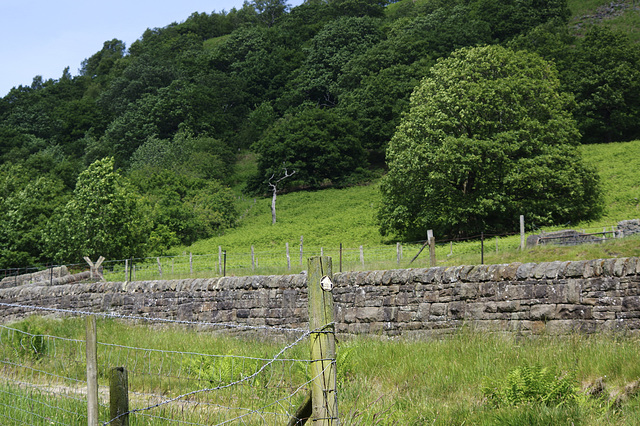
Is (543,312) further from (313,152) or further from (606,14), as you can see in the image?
(606,14)

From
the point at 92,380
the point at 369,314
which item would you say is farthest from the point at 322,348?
the point at 369,314

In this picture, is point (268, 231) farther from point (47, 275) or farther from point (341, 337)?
point (341, 337)

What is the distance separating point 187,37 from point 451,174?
353 feet

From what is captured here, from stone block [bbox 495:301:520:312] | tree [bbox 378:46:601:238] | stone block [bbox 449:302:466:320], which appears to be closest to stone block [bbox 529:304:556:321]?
stone block [bbox 495:301:520:312]

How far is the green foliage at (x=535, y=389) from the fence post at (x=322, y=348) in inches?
96.9

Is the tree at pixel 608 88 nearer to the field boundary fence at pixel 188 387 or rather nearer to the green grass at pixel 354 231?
the green grass at pixel 354 231

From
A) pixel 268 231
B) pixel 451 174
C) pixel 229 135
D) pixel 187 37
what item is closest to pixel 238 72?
pixel 229 135

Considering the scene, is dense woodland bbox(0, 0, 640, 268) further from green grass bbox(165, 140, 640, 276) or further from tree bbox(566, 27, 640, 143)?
green grass bbox(165, 140, 640, 276)

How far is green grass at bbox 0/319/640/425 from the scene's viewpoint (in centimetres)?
565

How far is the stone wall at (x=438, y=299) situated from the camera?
346 inches

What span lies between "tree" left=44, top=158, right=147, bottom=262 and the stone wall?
21.8 m

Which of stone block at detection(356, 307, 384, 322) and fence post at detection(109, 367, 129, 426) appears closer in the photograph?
fence post at detection(109, 367, 129, 426)

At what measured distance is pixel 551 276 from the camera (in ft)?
30.5

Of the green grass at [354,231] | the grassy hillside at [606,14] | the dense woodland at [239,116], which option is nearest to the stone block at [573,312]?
the green grass at [354,231]
